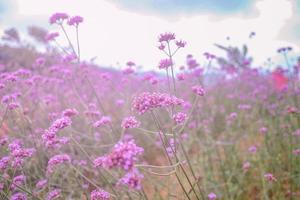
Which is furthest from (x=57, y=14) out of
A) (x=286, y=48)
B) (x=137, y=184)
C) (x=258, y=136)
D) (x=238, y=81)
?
(x=238, y=81)

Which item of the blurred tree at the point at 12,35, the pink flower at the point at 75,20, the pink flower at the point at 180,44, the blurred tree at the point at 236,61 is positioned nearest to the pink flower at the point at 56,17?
the pink flower at the point at 75,20

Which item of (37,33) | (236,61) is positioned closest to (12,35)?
(37,33)

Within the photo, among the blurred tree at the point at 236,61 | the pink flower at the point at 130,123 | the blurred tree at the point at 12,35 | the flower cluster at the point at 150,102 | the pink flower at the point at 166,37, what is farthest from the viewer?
the blurred tree at the point at 12,35

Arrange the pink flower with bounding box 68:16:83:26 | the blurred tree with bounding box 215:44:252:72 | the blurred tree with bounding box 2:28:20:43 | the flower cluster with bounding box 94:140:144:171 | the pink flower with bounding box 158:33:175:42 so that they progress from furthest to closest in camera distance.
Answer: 1. the blurred tree with bounding box 2:28:20:43
2. the blurred tree with bounding box 215:44:252:72
3. the pink flower with bounding box 68:16:83:26
4. the pink flower with bounding box 158:33:175:42
5. the flower cluster with bounding box 94:140:144:171

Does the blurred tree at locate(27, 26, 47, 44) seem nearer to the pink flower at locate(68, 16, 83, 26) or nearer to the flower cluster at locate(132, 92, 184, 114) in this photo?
the pink flower at locate(68, 16, 83, 26)

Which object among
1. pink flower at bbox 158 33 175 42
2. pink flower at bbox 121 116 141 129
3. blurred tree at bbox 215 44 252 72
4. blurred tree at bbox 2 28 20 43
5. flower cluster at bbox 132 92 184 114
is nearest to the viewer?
flower cluster at bbox 132 92 184 114

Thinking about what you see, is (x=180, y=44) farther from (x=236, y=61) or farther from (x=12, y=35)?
(x=12, y=35)

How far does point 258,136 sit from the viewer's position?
21.7 ft

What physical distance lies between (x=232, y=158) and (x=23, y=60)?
11.3 metres

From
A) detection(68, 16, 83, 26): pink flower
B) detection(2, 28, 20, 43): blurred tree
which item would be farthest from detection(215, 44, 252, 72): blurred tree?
detection(2, 28, 20, 43): blurred tree

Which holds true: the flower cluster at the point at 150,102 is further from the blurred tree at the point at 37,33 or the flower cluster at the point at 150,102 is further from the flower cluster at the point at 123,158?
the blurred tree at the point at 37,33

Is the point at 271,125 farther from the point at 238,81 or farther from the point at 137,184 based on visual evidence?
the point at 137,184

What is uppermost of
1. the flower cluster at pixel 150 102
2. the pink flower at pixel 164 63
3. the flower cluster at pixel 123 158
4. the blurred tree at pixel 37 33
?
the blurred tree at pixel 37 33

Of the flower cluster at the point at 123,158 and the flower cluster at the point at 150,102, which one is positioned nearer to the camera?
the flower cluster at the point at 123,158
